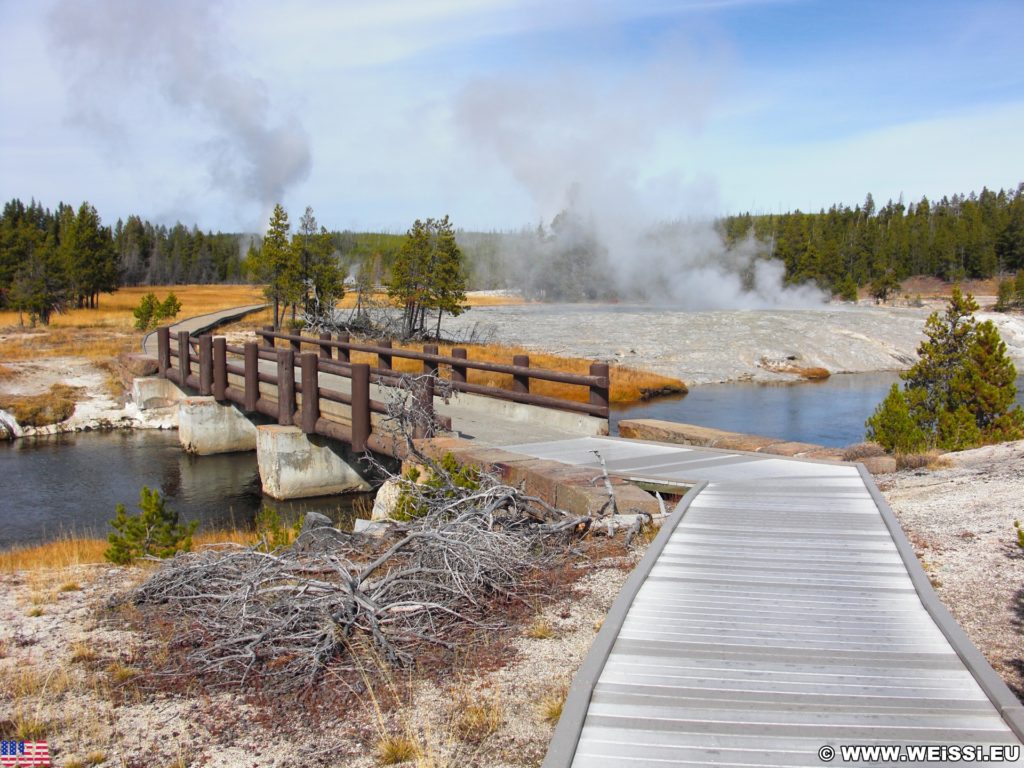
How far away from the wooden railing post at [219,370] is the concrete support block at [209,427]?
60 centimetres

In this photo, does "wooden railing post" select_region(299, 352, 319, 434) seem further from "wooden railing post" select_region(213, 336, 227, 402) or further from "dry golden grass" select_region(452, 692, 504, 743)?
"dry golden grass" select_region(452, 692, 504, 743)

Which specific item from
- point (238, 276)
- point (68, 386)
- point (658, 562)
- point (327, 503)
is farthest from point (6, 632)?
point (238, 276)

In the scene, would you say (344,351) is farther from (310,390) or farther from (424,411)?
(424,411)

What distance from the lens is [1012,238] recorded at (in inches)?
4043

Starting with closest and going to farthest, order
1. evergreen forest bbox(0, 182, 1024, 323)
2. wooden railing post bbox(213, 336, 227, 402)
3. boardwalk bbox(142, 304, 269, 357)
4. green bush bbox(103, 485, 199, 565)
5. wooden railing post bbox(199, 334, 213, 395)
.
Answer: green bush bbox(103, 485, 199, 565) < wooden railing post bbox(213, 336, 227, 402) < wooden railing post bbox(199, 334, 213, 395) < boardwalk bbox(142, 304, 269, 357) < evergreen forest bbox(0, 182, 1024, 323)

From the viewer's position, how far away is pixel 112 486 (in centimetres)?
1712

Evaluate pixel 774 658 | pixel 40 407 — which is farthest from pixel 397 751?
pixel 40 407

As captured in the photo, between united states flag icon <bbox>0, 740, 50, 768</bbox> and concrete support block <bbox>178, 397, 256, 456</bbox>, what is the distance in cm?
1643

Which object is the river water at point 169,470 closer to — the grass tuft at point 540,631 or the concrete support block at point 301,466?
the concrete support block at point 301,466

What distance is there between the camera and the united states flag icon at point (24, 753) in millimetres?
3943

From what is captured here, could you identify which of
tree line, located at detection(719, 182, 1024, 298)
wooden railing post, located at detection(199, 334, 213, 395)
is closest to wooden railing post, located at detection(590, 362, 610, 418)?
wooden railing post, located at detection(199, 334, 213, 395)

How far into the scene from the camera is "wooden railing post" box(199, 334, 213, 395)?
20153mm

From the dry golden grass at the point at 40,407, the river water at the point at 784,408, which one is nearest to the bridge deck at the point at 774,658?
the river water at the point at 784,408

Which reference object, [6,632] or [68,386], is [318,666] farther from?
[68,386]
